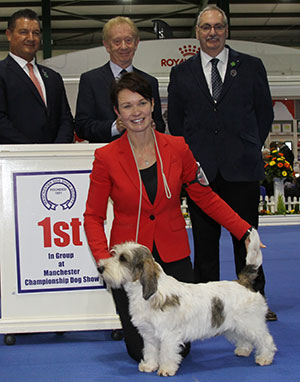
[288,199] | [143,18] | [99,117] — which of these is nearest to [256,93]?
[99,117]

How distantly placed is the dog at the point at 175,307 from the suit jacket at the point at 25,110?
50.7 inches

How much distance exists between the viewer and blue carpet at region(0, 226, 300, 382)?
2592 mm

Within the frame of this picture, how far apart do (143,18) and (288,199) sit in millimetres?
8645

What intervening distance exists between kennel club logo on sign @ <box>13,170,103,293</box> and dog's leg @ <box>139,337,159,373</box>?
2.52 ft

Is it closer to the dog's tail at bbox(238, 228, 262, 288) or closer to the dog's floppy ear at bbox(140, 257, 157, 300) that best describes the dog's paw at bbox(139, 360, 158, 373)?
the dog's floppy ear at bbox(140, 257, 157, 300)

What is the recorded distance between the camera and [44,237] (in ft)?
10.6

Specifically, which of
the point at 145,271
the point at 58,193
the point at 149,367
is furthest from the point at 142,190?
the point at 149,367

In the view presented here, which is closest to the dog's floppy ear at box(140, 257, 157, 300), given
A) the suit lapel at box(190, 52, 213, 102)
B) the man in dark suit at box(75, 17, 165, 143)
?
the man in dark suit at box(75, 17, 165, 143)

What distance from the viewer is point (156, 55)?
10.2 metres

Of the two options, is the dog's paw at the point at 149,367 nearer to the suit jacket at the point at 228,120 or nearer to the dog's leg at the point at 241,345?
the dog's leg at the point at 241,345

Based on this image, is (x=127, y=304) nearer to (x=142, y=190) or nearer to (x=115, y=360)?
(x=115, y=360)

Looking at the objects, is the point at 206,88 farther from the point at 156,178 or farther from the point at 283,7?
the point at 283,7

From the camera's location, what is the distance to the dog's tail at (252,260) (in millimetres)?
2641

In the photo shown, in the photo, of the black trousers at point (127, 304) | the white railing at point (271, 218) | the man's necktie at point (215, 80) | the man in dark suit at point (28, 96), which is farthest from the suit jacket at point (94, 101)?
the white railing at point (271, 218)
